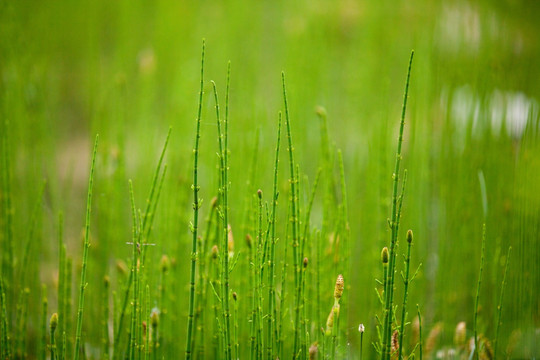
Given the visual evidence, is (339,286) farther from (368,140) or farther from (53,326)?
(368,140)

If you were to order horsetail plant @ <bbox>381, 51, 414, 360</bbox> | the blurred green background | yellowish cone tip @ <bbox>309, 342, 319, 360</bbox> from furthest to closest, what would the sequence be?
the blurred green background < yellowish cone tip @ <bbox>309, 342, 319, 360</bbox> < horsetail plant @ <bbox>381, 51, 414, 360</bbox>

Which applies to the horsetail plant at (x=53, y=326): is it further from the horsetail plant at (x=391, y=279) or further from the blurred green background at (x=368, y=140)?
the horsetail plant at (x=391, y=279)

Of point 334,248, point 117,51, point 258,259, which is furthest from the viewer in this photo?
point 117,51

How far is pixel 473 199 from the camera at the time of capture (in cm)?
141

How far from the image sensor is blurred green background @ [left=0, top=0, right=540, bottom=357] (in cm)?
129

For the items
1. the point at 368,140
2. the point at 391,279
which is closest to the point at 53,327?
the point at 391,279

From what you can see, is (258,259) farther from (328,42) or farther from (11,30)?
(328,42)

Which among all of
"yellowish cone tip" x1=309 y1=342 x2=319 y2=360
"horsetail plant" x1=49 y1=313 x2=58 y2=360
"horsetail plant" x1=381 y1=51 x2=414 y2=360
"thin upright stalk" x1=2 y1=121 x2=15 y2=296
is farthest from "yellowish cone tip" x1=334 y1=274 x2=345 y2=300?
"thin upright stalk" x1=2 y1=121 x2=15 y2=296

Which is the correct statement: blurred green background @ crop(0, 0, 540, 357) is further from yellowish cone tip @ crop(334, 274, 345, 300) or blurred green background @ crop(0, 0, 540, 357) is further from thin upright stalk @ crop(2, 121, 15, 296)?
yellowish cone tip @ crop(334, 274, 345, 300)

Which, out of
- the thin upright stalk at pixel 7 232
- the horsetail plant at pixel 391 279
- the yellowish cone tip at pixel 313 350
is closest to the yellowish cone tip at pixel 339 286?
the horsetail plant at pixel 391 279

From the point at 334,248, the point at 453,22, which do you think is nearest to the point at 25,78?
the point at 334,248

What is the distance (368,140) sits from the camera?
1.33 m

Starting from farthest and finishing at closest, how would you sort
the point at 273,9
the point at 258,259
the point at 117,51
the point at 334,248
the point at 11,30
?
A: the point at 273,9 < the point at 117,51 < the point at 11,30 < the point at 334,248 < the point at 258,259

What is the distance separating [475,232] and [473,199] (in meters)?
0.10
